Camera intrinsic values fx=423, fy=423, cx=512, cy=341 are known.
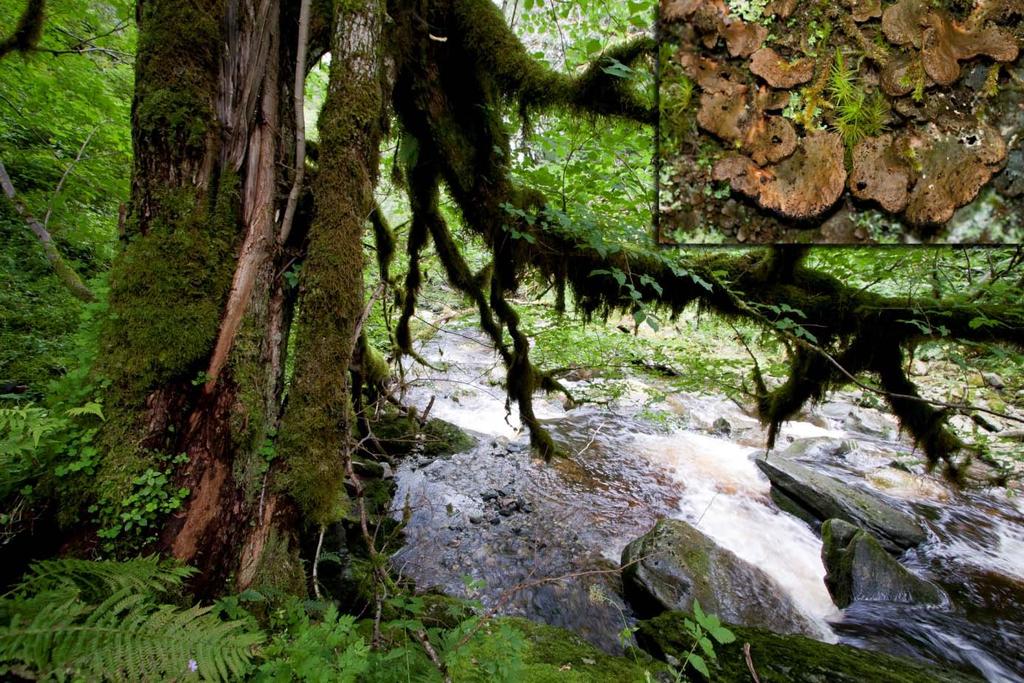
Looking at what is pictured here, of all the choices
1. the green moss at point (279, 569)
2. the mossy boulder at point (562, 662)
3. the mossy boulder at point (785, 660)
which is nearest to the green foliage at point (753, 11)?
the mossy boulder at point (562, 662)

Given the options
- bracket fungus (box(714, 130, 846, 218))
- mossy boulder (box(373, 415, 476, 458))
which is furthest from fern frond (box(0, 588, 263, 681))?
mossy boulder (box(373, 415, 476, 458))

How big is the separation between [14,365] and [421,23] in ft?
14.5

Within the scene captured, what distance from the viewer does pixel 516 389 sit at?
4.07 meters

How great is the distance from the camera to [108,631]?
1.25 meters

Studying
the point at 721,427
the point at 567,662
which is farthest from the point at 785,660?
the point at 721,427

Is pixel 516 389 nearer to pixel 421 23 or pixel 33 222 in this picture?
pixel 421 23

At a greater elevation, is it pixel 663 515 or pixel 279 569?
pixel 279 569

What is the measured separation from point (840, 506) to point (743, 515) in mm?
1166

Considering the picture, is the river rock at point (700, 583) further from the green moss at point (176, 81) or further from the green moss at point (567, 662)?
the green moss at point (176, 81)

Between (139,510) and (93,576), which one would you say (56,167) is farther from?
(93,576)

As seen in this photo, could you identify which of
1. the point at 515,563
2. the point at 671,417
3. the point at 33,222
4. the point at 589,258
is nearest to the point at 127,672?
the point at 33,222

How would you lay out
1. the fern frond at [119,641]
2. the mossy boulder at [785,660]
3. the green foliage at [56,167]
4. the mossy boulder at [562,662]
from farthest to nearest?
the green foliage at [56,167]
the mossy boulder at [785,660]
the mossy boulder at [562,662]
the fern frond at [119,641]

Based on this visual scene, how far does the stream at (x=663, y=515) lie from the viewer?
4.01 m

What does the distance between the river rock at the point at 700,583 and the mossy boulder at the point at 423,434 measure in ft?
9.34
